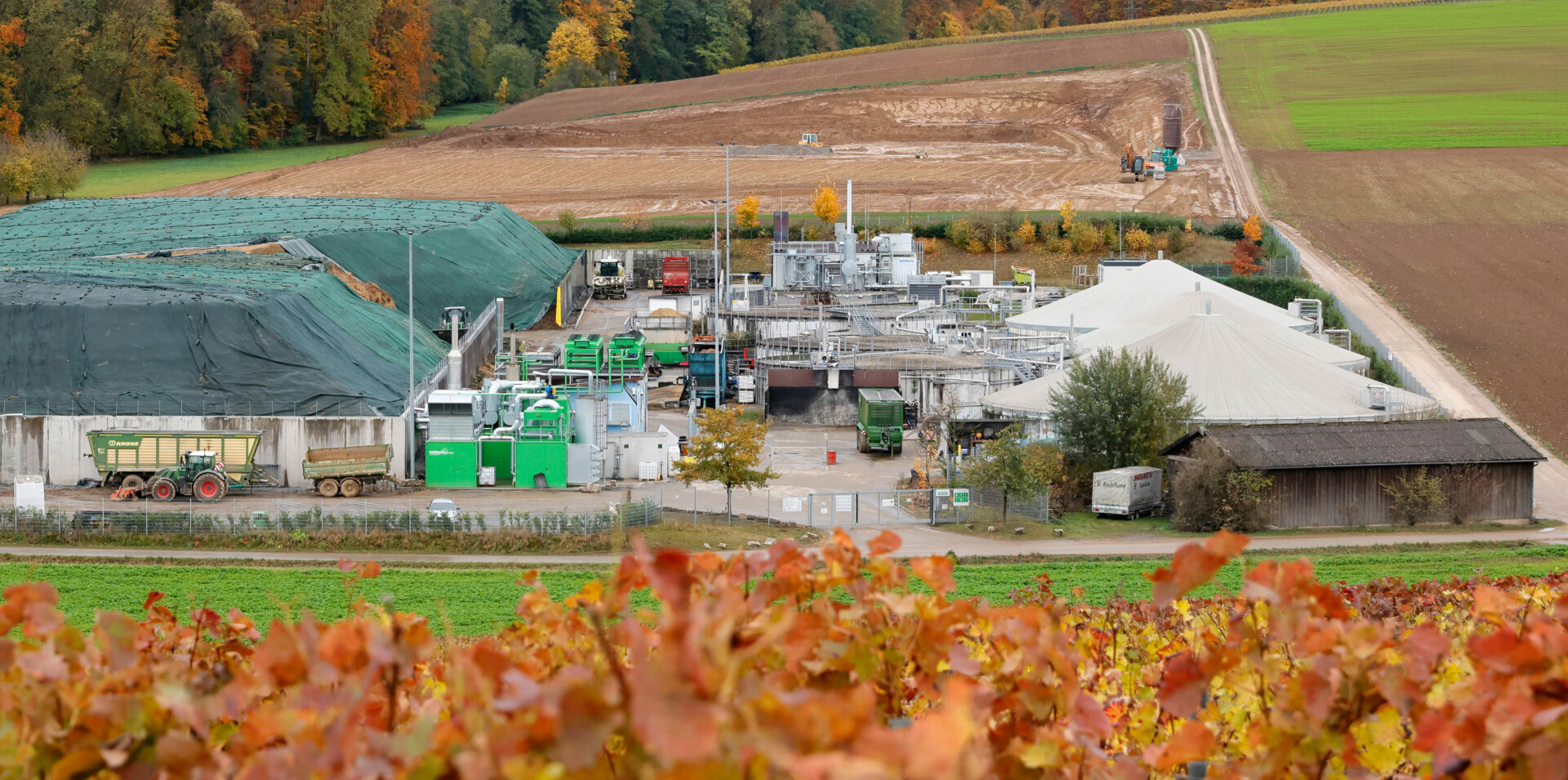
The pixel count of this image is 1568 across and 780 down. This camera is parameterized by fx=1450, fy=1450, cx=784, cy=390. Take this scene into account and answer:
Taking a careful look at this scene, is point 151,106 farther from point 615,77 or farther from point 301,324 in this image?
point 301,324

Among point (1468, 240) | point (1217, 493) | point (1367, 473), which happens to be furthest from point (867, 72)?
point (1217, 493)

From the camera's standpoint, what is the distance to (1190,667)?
5.40m

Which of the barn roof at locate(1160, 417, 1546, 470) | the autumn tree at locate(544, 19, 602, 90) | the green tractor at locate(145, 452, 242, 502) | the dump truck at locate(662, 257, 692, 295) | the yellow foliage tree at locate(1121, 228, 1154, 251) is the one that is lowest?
the green tractor at locate(145, 452, 242, 502)

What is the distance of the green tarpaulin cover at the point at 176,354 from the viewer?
43.1 m

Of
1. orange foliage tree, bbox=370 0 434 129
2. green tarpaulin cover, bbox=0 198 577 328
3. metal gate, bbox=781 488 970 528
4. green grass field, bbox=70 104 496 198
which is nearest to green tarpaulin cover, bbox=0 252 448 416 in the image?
metal gate, bbox=781 488 970 528

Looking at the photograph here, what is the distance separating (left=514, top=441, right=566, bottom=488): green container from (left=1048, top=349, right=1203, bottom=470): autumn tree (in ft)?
48.9

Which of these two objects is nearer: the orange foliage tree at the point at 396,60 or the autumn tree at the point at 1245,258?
the autumn tree at the point at 1245,258

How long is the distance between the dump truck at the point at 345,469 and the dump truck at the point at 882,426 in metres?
16.5

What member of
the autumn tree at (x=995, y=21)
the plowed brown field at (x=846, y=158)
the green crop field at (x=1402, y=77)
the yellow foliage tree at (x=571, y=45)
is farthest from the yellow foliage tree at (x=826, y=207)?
the autumn tree at (x=995, y=21)

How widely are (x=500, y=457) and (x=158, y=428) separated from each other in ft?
31.8

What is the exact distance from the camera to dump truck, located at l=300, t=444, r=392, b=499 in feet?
131

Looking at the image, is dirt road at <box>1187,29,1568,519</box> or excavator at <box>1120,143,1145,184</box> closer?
dirt road at <box>1187,29,1568,519</box>

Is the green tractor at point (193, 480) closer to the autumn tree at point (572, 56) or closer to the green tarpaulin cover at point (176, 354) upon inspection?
the green tarpaulin cover at point (176, 354)

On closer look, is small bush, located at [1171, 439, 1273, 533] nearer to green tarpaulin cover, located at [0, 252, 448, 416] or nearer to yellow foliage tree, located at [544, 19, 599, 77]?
green tarpaulin cover, located at [0, 252, 448, 416]
